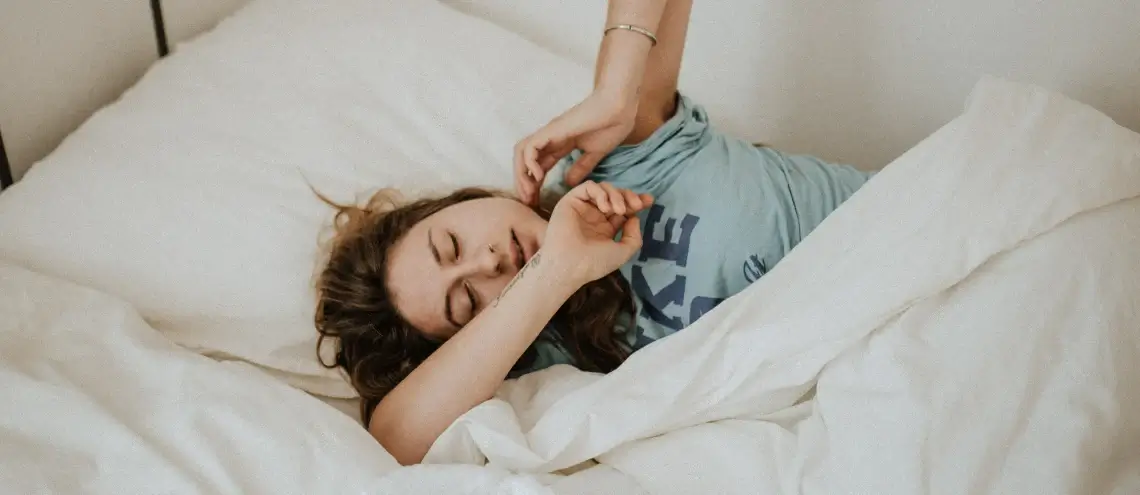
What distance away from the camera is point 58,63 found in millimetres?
1057

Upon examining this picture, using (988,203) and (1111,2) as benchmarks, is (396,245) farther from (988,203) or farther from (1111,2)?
(1111,2)

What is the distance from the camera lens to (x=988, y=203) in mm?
834

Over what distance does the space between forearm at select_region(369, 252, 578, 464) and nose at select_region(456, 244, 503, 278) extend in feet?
0.11

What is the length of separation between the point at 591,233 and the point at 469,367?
0.21m

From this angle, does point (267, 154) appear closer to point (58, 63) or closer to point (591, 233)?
point (58, 63)

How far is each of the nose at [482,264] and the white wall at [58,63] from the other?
0.57 m

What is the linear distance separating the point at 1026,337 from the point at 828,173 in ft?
1.39

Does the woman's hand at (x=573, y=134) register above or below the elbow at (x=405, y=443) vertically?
above

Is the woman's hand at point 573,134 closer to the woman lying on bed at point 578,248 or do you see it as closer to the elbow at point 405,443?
the woman lying on bed at point 578,248

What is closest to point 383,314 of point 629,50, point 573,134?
point 573,134

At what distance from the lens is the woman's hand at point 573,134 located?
3.32 ft

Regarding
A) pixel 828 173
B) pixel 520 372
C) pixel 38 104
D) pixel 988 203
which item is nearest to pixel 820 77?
pixel 828 173

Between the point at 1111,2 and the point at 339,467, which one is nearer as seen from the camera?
the point at 339,467

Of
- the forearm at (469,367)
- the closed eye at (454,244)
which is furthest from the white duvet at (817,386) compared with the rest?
the closed eye at (454,244)
